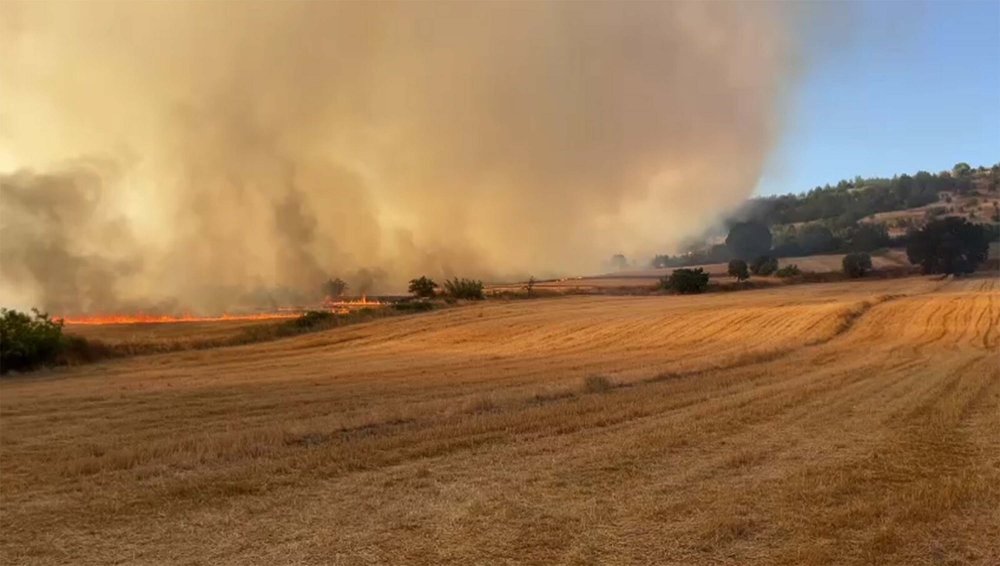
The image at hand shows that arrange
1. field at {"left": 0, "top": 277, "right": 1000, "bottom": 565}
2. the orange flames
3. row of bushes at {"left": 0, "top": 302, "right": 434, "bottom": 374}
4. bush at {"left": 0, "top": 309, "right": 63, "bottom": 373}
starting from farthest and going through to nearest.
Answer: the orange flames
row of bushes at {"left": 0, "top": 302, "right": 434, "bottom": 374}
bush at {"left": 0, "top": 309, "right": 63, "bottom": 373}
field at {"left": 0, "top": 277, "right": 1000, "bottom": 565}

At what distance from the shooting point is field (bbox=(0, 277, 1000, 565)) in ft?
24.1

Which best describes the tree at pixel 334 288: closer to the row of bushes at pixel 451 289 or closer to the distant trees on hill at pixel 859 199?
the row of bushes at pixel 451 289

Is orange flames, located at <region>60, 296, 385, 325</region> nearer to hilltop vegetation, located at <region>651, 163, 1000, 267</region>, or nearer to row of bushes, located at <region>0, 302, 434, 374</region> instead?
row of bushes, located at <region>0, 302, 434, 374</region>

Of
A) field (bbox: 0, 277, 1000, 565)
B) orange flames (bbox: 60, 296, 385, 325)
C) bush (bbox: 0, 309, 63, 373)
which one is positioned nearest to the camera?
field (bbox: 0, 277, 1000, 565)

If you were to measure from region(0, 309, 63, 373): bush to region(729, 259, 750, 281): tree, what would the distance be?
2201 inches

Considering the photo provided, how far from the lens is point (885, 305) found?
44250 millimetres

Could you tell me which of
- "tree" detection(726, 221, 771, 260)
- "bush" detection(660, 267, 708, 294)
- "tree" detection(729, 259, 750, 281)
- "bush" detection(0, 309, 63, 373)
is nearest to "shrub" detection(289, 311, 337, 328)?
"bush" detection(0, 309, 63, 373)

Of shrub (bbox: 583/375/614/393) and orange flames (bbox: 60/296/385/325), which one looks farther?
orange flames (bbox: 60/296/385/325)

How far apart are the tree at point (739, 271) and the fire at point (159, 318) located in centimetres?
3970

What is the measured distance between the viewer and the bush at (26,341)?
28719 millimetres

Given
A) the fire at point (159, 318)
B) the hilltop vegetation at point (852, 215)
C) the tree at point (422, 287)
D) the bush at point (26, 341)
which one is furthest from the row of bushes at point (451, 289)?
the bush at point (26, 341)

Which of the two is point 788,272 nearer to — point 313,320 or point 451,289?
point 451,289

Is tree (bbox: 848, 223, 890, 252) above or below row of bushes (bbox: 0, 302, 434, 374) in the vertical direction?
above

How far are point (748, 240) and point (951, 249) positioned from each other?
70.7 feet
